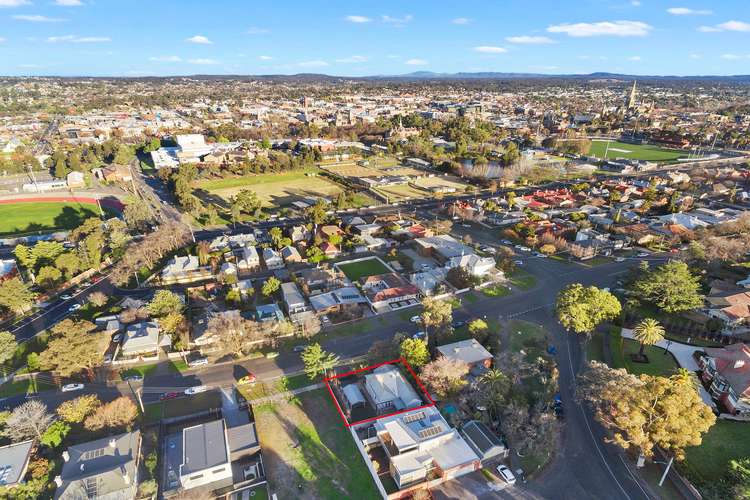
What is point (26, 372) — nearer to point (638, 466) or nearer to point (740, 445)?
point (638, 466)

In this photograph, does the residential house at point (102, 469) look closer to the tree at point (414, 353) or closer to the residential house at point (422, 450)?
the residential house at point (422, 450)

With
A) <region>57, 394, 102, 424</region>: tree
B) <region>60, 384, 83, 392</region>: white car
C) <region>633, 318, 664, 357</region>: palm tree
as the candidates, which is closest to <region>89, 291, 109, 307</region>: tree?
<region>60, 384, 83, 392</region>: white car

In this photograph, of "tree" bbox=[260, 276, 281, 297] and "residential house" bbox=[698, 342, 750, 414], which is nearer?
"residential house" bbox=[698, 342, 750, 414]

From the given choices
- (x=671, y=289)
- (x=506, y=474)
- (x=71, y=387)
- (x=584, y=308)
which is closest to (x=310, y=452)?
(x=506, y=474)

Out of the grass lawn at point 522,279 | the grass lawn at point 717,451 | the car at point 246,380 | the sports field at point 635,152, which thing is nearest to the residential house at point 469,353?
the grass lawn at point 717,451

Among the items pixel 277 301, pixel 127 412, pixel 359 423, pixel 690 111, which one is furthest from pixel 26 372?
pixel 690 111

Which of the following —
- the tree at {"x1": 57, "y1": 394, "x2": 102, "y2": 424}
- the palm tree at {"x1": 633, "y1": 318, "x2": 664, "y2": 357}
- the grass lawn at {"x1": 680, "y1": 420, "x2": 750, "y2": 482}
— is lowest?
Answer: the grass lawn at {"x1": 680, "y1": 420, "x2": 750, "y2": 482}

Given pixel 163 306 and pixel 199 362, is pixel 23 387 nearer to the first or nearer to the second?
pixel 163 306

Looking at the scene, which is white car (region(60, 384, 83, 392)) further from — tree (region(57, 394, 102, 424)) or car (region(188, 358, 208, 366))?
car (region(188, 358, 208, 366))
